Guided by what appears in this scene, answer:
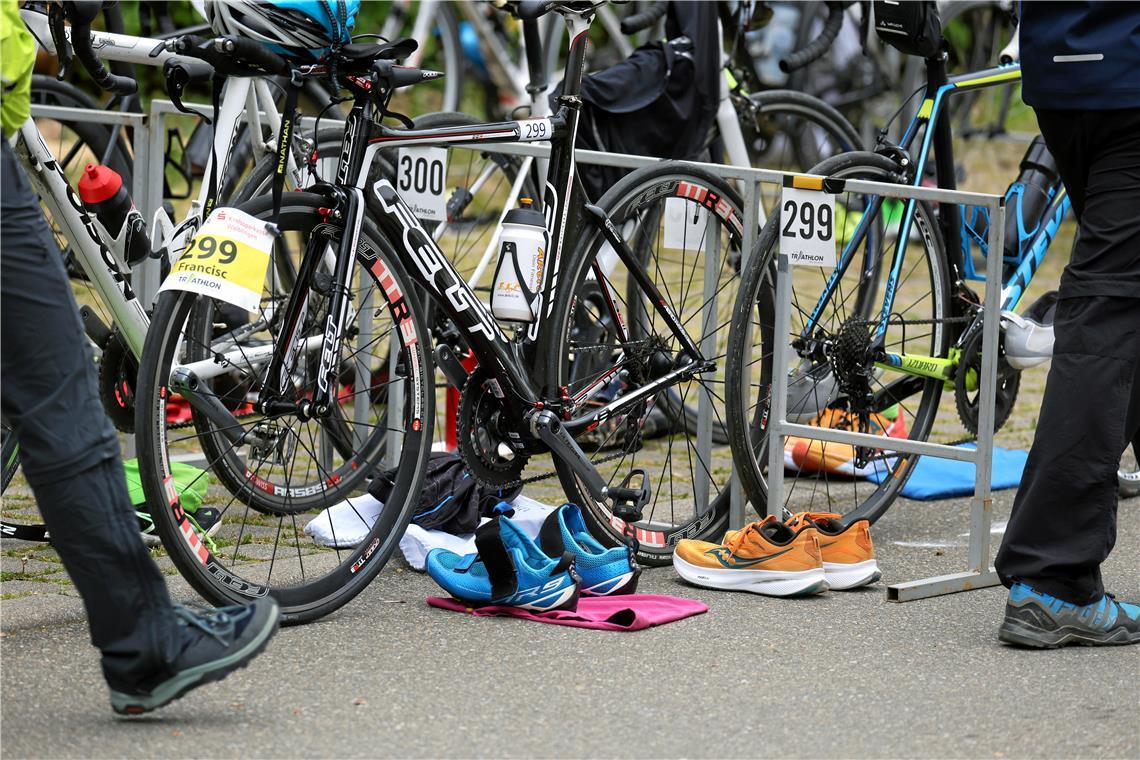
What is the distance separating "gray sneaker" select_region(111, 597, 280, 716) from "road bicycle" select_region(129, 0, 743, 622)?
0.42 metres

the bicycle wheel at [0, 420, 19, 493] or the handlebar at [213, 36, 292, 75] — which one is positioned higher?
the handlebar at [213, 36, 292, 75]

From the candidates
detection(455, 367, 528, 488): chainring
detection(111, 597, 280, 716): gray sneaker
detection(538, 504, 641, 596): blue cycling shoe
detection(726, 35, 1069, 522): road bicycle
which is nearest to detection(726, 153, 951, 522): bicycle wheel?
detection(726, 35, 1069, 522): road bicycle

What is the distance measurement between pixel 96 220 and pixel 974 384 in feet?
8.38

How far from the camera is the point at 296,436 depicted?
4008 mm

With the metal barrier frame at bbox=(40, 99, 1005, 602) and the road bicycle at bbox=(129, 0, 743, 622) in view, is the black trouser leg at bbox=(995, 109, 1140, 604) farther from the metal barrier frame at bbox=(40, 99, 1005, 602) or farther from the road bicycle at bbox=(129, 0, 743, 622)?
the road bicycle at bbox=(129, 0, 743, 622)

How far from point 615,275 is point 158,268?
1.28 m

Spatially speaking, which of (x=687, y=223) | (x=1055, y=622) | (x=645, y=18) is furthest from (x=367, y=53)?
(x=645, y=18)

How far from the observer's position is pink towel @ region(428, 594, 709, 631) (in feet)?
12.8

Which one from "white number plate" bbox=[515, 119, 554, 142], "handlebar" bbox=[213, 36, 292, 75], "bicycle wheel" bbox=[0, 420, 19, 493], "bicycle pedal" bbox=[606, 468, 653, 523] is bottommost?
"bicycle pedal" bbox=[606, 468, 653, 523]

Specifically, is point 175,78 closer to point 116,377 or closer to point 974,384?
point 116,377

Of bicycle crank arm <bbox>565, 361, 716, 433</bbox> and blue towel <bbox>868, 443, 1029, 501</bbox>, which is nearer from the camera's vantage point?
bicycle crank arm <bbox>565, 361, 716, 433</bbox>

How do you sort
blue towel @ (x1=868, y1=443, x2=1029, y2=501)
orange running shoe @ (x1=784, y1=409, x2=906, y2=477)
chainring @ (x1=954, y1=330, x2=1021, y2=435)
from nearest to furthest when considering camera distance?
chainring @ (x1=954, y1=330, x2=1021, y2=435)
orange running shoe @ (x1=784, y1=409, x2=906, y2=477)
blue towel @ (x1=868, y1=443, x2=1029, y2=501)

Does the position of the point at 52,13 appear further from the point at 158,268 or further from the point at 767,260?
the point at 767,260

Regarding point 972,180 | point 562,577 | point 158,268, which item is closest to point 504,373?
point 562,577
